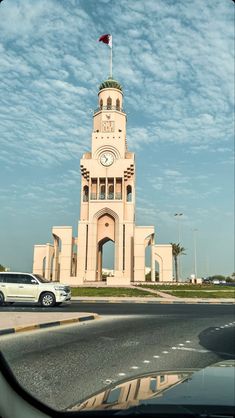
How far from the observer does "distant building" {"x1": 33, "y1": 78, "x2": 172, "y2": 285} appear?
2153 inches

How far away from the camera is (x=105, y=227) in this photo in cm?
5794

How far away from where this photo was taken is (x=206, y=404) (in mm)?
2275

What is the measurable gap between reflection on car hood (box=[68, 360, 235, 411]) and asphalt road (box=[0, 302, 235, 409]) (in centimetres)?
77

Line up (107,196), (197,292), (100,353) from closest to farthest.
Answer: (100,353) → (197,292) → (107,196)

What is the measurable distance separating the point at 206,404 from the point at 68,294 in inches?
762

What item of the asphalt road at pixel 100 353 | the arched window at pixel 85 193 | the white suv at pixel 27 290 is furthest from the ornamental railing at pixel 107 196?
the asphalt road at pixel 100 353

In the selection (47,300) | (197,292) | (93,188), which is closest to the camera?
(47,300)

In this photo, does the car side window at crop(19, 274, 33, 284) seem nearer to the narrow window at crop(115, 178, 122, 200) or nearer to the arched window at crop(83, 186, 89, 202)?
the narrow window at crop(115, 178, 122, 200)

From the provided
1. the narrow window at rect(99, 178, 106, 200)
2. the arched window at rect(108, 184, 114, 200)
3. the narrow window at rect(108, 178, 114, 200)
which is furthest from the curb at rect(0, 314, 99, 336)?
the narrow window at rect(99, 178, 106, 200)

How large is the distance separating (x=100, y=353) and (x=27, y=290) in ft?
44.0

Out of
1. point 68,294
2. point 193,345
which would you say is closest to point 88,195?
point 68,294

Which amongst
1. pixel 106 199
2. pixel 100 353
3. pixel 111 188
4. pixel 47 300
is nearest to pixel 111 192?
pixel 111 188

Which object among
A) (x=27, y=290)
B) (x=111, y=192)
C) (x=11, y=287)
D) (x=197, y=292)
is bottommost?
(x=197, y=292)

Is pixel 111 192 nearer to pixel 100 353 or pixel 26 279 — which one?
pixel 26 279
